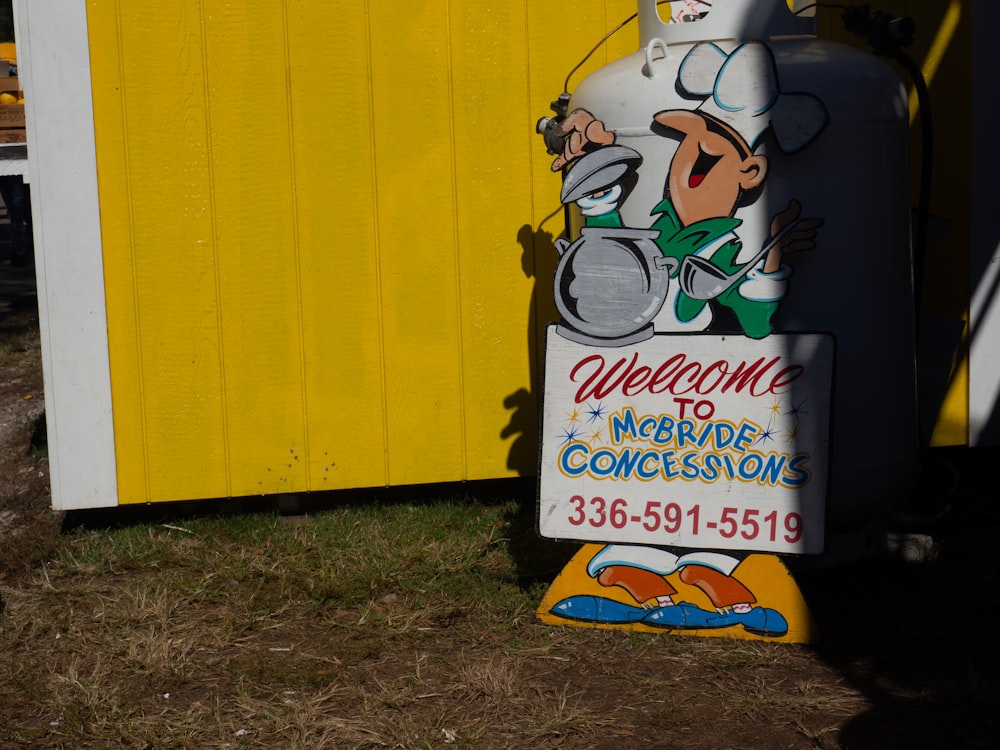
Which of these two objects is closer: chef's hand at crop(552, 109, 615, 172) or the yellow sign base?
the yellow sign base

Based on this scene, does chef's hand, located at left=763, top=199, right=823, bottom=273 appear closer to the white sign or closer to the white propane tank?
the white propane tank

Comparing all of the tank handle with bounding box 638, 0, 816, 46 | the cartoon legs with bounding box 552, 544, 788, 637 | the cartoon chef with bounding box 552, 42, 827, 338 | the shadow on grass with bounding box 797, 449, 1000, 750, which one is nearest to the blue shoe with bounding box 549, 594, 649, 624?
the cartoon legs with bounding box 552, 544, 788, 637

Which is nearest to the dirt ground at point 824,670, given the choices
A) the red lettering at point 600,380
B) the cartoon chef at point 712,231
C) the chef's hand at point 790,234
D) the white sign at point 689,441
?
the cartoon chef at point 712,231

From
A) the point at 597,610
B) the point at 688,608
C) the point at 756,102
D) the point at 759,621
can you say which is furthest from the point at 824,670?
the point at 756,102

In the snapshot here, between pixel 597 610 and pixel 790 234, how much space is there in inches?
45.4

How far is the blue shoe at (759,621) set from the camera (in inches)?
123

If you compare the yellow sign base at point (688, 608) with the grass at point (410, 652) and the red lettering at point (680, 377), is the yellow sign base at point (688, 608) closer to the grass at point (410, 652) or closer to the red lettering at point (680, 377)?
the grass at point (410, 652)

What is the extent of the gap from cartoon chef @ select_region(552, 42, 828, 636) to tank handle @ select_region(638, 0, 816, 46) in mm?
136

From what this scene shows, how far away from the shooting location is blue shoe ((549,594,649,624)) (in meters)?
3.24

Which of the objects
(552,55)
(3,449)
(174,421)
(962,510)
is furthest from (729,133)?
(3,449)

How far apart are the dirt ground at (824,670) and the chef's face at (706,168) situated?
1172 mm

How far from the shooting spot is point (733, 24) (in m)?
3.32

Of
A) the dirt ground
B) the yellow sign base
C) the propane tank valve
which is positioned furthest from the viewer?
the propane tank valve

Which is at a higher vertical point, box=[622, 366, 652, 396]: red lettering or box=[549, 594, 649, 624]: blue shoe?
box=[622, 366, 652, 396]: red lettering
